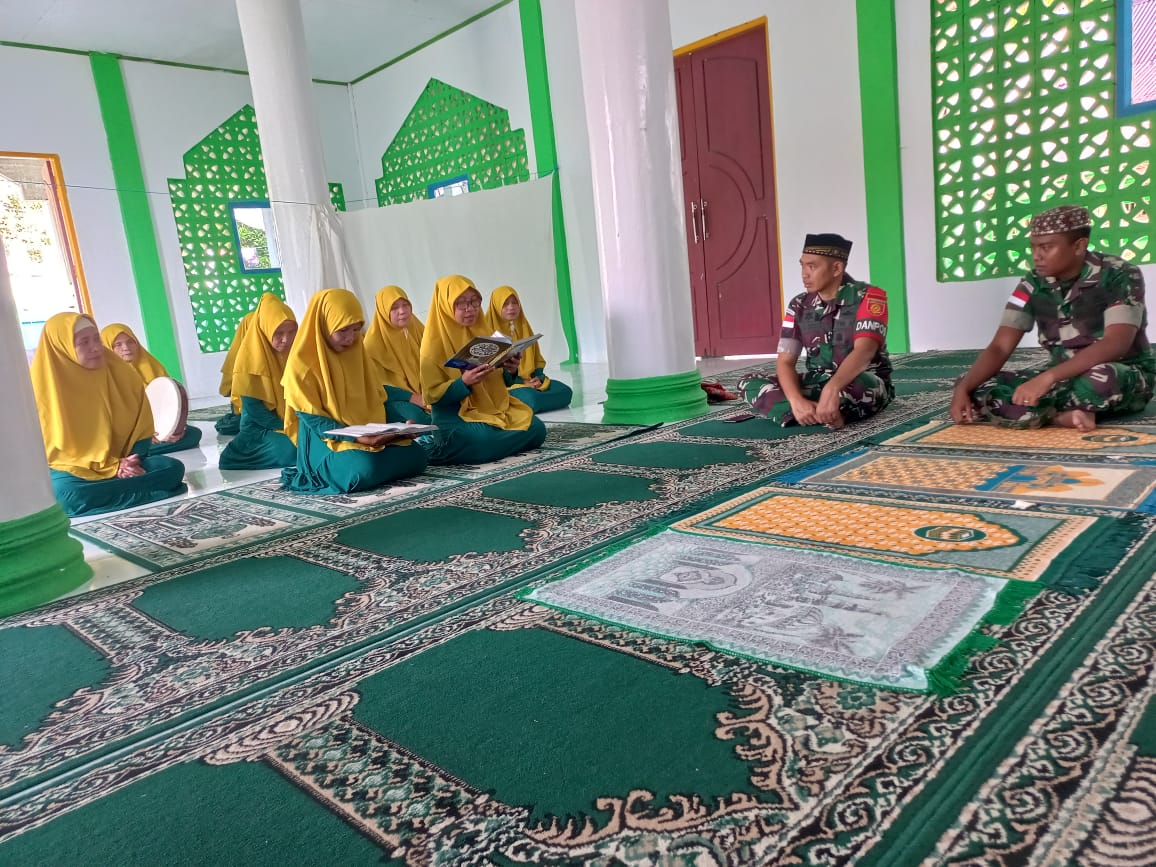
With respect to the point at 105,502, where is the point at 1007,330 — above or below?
above

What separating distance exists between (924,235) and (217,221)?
21.2 feet

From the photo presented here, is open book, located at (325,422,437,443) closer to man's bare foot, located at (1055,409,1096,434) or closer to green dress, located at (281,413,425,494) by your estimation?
green dress, located at (281,413,425,494)

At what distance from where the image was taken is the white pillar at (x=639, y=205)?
369 centimetres

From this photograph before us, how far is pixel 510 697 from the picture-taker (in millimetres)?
1278

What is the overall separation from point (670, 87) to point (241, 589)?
2.97 meters

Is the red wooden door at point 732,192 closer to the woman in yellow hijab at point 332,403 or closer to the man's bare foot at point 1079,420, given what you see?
the man's bare foot at point 1079,420

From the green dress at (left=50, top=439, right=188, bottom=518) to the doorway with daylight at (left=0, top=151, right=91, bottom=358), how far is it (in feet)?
16.3

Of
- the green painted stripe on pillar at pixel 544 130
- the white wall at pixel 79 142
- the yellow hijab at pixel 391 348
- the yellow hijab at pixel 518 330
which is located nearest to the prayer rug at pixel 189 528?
the yellow hijab at pixel 391 348

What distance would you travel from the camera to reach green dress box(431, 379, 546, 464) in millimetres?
3324

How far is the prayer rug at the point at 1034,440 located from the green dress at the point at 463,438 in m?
1.47

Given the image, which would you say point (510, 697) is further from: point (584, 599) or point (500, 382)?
point (500, 382)

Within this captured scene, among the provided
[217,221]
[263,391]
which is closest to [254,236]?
[217,221]

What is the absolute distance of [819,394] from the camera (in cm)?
335

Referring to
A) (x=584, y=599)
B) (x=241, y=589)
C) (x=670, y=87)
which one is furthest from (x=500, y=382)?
(x=584, y=599)
